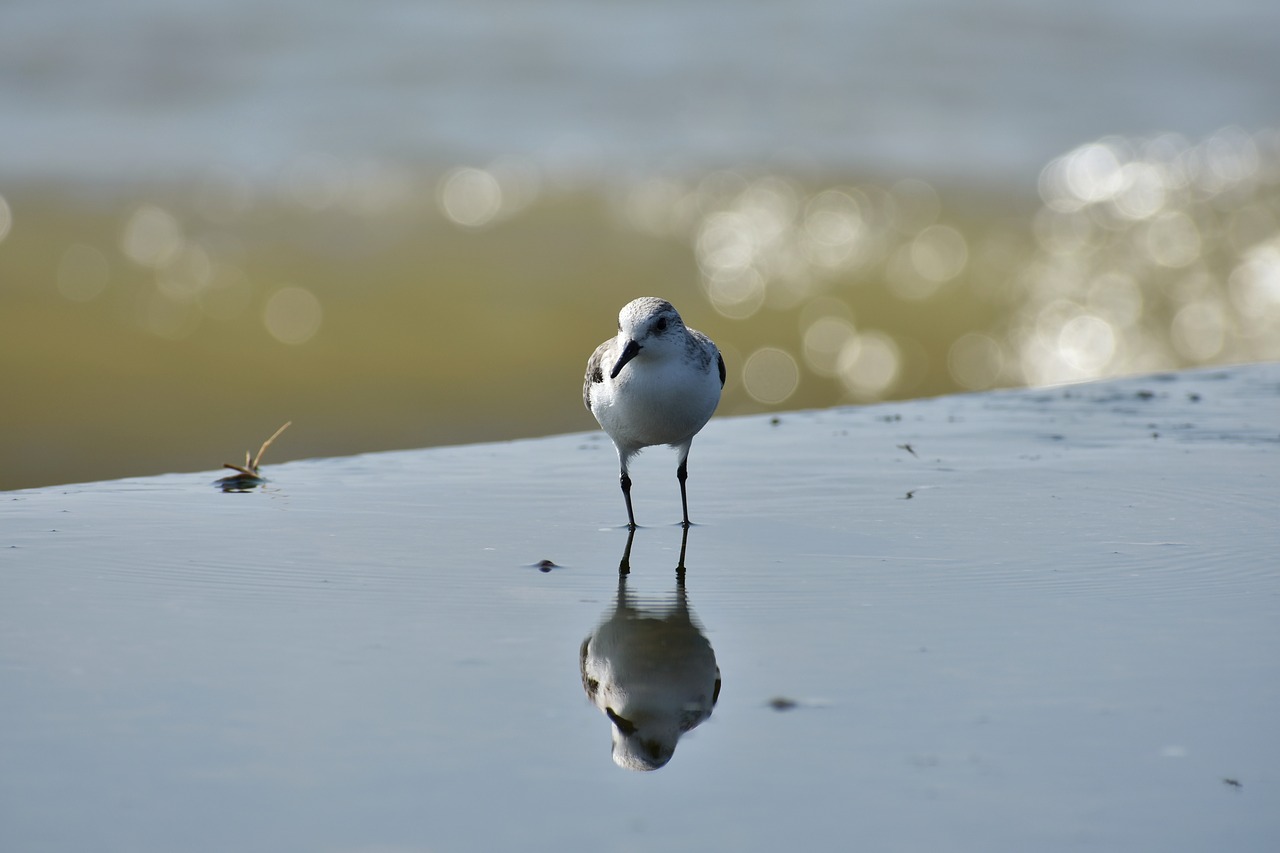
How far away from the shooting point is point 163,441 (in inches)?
576

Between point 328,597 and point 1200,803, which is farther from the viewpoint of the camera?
point 328,597

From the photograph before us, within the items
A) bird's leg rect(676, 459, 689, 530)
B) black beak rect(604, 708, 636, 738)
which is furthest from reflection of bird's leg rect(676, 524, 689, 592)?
black beak rect(604, 708, 636, 738)

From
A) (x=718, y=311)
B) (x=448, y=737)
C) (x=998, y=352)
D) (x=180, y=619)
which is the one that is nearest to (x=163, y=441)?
(x=718, y=311)

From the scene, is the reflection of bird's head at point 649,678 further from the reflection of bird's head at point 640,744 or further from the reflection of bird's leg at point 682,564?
the reflection of bird's leg at point 682,564

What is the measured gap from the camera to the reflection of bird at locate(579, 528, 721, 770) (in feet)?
10.6

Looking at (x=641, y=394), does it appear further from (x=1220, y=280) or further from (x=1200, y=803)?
(x=1220, y=280)


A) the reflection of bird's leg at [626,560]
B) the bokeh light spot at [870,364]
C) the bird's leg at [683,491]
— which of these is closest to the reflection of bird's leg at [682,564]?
the reflection of bird's leg at [626,560]

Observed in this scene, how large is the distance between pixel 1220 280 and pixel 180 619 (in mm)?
16241

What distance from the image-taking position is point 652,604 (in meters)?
4.37

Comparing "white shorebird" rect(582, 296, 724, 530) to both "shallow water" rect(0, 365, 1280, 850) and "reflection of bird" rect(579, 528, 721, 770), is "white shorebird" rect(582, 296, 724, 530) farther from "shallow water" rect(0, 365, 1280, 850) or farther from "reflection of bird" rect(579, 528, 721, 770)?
"reflection of bird" rect(579, 528, 721, 770)

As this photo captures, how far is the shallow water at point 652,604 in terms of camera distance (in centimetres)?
282

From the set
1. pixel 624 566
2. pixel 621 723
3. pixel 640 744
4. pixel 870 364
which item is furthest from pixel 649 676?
pixel 870 364

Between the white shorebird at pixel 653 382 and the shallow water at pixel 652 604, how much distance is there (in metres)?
0.37

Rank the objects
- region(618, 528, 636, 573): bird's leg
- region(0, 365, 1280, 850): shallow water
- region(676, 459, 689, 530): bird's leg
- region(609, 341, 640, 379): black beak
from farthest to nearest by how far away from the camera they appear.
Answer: region(676, 459, 689, 530): bird's leg, region(609, 341, 640, 379): black beak, region(618, 528, 636, 573): bird's leg, region(0, 365, 1280, 850): shallow water
